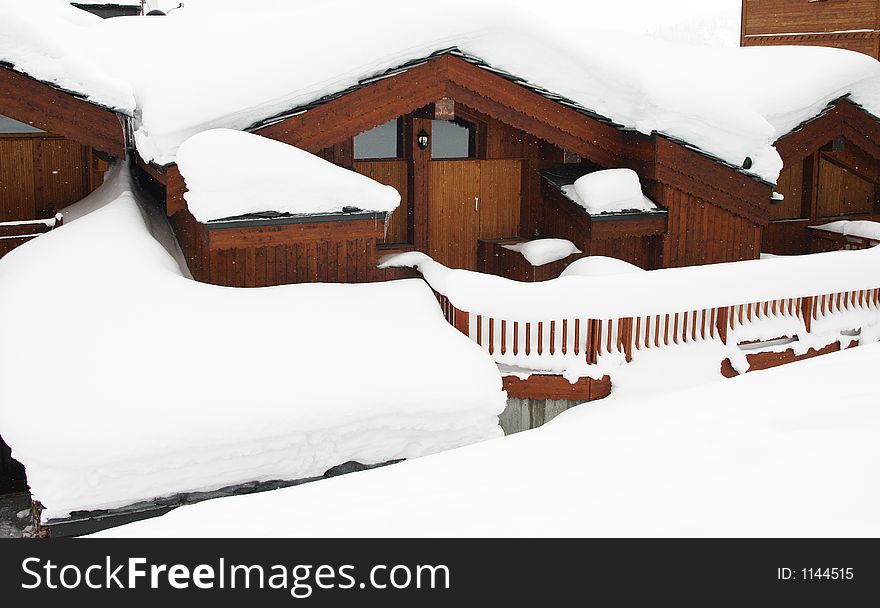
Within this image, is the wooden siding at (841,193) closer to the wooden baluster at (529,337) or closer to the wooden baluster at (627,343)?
the wooden baluster at (627,343)

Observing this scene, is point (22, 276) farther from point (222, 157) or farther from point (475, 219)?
point (475, 219)

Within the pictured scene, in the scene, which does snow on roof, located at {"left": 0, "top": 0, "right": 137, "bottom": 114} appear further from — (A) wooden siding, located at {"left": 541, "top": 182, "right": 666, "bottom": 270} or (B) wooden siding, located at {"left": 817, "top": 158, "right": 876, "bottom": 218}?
(B) wooden siding, located at {"left": 817, "top": 158, "right": 876, "bottom": 218}

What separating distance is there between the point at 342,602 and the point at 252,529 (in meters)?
A: 0.74

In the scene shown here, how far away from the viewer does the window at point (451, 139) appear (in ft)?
44.1

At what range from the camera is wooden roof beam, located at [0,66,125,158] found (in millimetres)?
11023

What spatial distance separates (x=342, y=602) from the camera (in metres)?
3.12

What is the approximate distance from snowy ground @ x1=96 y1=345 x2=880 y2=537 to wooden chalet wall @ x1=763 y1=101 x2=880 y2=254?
12796 mm

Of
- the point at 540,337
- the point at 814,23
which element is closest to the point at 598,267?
the point at 540,337

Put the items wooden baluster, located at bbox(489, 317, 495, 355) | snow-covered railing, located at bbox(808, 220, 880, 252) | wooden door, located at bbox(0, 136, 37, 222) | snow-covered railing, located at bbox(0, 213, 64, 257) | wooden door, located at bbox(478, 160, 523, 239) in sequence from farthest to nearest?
snow-covered railing, located at bbox(808, 220, 880, 252)
wooden door, located at bbox(478, 160, 523, 239)
wooden door, located at bbox(0, 136, 37, 222)
snow-covered railing, located at bbox(0, 213, 64, 257)
wooden baluster, located at bbox(489, 317, 495, 355)

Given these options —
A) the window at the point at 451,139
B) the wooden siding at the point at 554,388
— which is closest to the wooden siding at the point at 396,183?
the window at the point at 451,139

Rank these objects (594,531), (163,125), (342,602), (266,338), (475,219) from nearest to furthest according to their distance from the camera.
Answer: (342,602), (594,531), (266,338), (163,125), (475,219)

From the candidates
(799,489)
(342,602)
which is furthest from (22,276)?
(799,489)

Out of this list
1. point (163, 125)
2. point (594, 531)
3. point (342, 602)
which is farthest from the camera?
point (163, 125)

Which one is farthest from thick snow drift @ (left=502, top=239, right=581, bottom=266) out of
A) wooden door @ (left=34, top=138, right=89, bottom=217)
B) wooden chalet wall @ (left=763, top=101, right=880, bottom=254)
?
wooden door @ (left=34, top=138, right=89, bottom=217)
